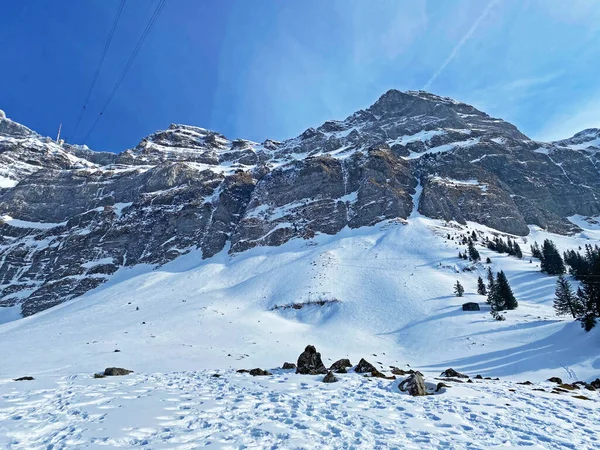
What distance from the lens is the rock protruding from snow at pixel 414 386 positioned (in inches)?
482

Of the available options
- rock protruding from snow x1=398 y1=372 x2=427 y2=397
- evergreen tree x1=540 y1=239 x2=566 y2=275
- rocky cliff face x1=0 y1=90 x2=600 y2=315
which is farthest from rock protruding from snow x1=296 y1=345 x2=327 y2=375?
rocky cliff face x1=0 y1=90 x2=600 y2=315

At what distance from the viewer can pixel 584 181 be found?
149 metres

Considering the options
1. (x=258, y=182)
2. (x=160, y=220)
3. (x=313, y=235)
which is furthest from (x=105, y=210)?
(x=313, y=235)

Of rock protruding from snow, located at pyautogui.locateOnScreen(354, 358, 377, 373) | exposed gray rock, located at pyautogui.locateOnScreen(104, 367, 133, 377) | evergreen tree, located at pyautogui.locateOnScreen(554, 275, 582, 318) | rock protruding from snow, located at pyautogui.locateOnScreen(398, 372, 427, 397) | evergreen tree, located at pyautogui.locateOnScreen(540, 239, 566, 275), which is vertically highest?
evergreen tree, located at pyautogui.locateOnScreen(540, 239, 566, 275)

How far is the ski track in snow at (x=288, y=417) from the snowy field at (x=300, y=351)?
0.06m

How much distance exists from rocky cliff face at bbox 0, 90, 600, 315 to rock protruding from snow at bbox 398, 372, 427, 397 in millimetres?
79545

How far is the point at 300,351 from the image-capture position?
105 feet

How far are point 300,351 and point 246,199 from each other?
309ft

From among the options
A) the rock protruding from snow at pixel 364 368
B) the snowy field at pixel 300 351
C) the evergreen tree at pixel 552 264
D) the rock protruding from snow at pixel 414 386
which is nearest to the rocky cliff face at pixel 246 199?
the snowy field at pixel 300 351

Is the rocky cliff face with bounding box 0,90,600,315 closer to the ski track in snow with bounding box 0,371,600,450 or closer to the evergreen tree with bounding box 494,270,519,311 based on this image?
the evergreen tree with bounding box 494,270,519,311

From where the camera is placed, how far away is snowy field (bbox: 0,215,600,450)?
26.8 ft

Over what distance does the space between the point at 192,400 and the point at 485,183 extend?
130 metres

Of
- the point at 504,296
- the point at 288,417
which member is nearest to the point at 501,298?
the point at 504,296

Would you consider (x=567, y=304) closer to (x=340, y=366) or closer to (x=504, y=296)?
(x=504, y=296)
